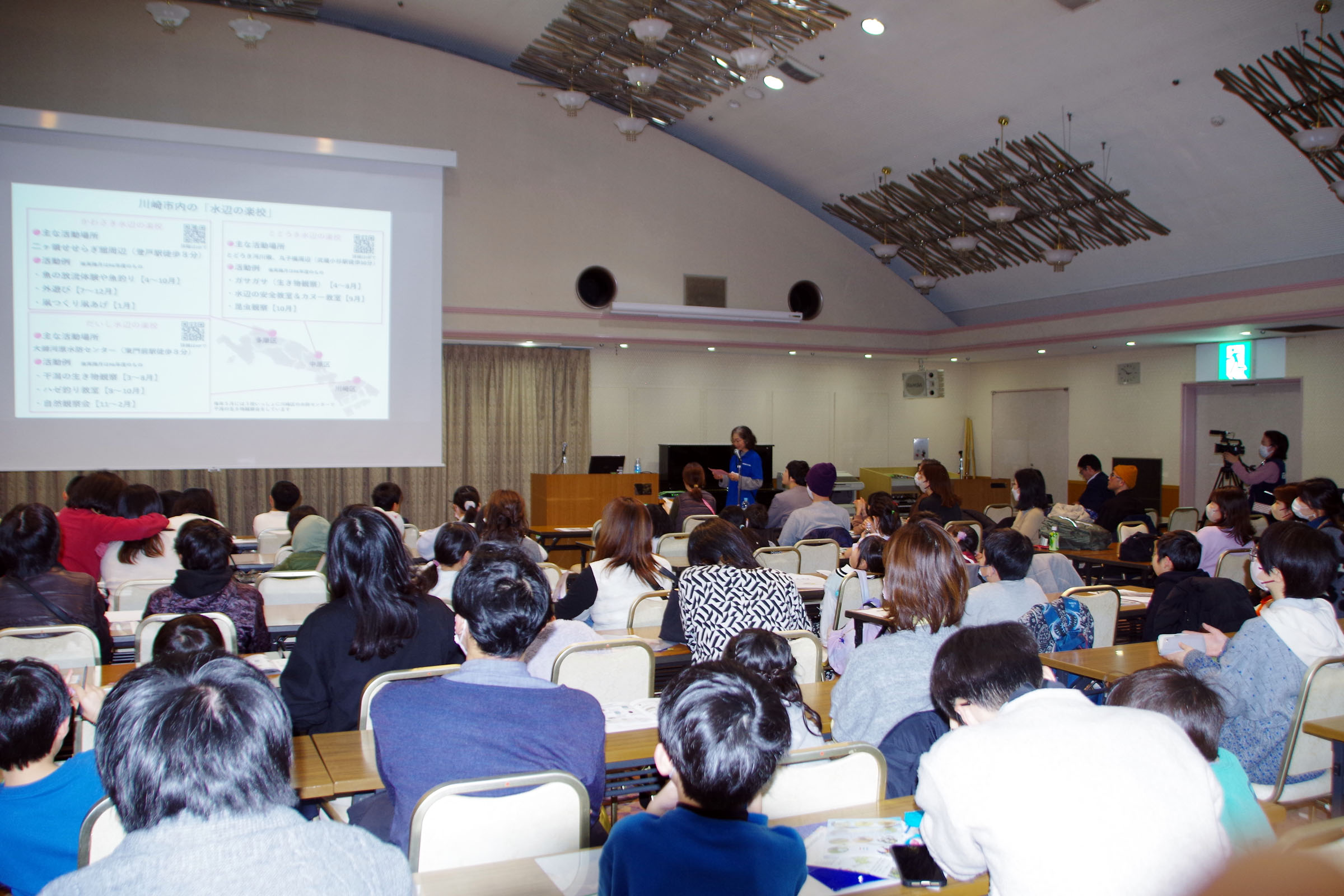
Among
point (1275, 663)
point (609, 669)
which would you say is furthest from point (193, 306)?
point (1275, 663)

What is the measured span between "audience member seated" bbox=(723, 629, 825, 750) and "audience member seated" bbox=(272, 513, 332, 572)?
3769 mm

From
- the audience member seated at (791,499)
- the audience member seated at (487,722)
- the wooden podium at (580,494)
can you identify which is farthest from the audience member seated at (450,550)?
the wooden podium at (580,494)

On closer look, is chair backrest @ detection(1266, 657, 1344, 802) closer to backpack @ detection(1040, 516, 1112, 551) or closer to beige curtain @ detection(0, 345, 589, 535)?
backpack @ detection(1040, 516, 1112, 551)

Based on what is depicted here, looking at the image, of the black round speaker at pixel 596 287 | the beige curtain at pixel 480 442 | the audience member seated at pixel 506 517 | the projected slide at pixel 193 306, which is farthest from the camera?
the black round speaker at pixel 596 287

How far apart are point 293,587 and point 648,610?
1980mm

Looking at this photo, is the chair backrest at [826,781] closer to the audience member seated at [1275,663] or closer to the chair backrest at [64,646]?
the audience member seated at [1275,663]

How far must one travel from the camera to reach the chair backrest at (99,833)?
1705mm

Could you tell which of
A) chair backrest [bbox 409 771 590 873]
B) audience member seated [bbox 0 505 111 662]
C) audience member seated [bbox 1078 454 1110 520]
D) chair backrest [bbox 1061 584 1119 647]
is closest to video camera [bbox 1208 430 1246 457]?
audience member seated [bbox 1078 454 1110 520]

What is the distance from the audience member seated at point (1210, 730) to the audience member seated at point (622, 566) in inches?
105

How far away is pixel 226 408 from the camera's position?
273 inches

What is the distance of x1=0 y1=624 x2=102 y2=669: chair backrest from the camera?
130 inches

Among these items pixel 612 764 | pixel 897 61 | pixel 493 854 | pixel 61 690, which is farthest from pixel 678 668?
pixel 897 61

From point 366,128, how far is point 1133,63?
7.65 metres

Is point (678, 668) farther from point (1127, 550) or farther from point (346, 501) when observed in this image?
point (346, 501)
